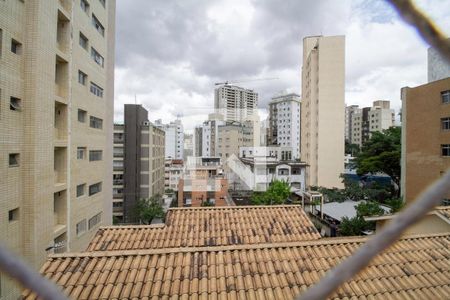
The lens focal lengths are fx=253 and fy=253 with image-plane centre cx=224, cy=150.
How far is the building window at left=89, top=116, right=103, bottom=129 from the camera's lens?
13211 mm

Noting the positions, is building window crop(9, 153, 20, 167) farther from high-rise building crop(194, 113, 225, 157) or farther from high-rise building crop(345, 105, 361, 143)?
high-rise building crop(345, 105, 361, 143)

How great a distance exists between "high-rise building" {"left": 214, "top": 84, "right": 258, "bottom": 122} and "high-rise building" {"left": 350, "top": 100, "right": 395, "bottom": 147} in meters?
30.9

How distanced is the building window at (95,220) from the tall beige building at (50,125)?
0.03 metres

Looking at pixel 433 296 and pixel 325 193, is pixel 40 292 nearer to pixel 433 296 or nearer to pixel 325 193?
pixel 433 296

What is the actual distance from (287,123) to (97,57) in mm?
51369

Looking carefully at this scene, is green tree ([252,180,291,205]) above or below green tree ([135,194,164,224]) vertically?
above

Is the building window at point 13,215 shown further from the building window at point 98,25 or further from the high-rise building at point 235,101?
the high-rise building at point 235,101

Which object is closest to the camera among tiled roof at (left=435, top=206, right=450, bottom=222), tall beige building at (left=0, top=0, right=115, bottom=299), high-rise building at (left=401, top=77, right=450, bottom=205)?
tiled roof at (left=435, top=206, right=450, bottom=222)

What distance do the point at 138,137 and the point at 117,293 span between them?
26.3 m

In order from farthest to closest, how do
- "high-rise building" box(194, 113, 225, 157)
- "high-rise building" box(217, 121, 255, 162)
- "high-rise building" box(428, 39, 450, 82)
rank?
"high-rise building" box(194, 113, 225, 157)
"high-rise building" box(217, 121, 255, 162)
"high-rise building" box(428, 39, 450, 82)

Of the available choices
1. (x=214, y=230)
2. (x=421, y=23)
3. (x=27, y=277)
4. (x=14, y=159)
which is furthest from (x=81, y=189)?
(x=421, y=23)

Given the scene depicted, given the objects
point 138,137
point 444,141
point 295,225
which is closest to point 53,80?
point 295,225

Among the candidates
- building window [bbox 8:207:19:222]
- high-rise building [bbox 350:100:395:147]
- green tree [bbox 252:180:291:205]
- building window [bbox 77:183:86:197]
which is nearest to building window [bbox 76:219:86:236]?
building window [bbox 77:183:86:197]

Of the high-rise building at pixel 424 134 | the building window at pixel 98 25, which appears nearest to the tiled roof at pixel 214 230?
the building window at pixel 98 25
